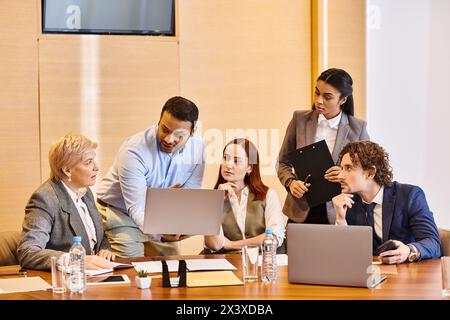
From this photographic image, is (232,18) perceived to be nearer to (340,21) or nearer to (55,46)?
(340,21)

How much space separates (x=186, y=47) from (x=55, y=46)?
0.92 metres

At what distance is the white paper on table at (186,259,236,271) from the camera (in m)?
3.39

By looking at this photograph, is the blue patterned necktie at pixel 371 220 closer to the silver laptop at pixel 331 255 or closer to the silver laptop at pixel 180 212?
the silver laptop at pixel 331 255

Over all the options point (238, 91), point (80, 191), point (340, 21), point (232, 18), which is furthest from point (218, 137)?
point (80, 191)

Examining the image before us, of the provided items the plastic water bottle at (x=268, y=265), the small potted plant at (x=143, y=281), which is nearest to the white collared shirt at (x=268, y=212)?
the plastic water bottle at (x=268, y=265)

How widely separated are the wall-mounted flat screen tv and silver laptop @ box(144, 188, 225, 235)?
8.02 feet

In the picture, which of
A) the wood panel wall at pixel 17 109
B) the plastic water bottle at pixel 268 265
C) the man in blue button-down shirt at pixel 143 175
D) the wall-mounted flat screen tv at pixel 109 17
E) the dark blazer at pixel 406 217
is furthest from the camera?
the wall-mounted flat screen tv at pixel 109 17

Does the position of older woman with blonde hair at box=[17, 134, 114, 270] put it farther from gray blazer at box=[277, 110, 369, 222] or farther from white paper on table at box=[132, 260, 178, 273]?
gray blazer at box=[277, 110, 369, 222]

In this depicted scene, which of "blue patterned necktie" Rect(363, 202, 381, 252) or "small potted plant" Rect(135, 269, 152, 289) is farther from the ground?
"blue patterned necktie" Rect(363, 202, 381, 252)

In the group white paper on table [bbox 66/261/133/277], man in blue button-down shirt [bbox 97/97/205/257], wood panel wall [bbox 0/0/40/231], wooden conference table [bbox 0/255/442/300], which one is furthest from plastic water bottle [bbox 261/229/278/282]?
wood panel wall [bbox 0/0/40/231]

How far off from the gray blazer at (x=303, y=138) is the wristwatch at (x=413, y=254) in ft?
4.77

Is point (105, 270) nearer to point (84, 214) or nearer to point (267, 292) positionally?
point (84, 214)

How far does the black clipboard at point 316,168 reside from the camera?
480 centimetres
